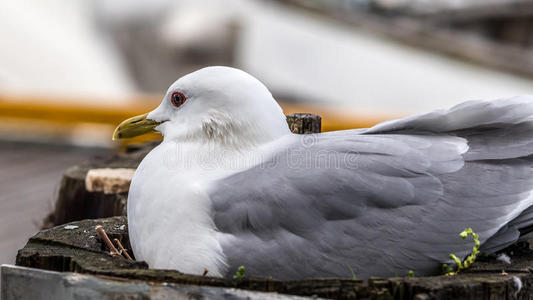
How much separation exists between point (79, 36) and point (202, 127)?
6632 millimetres

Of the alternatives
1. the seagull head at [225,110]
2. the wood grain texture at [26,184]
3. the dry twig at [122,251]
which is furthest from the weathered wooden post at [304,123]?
the wood grain texture at [26,184]

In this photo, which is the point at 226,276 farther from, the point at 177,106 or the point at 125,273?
the point at 177,106

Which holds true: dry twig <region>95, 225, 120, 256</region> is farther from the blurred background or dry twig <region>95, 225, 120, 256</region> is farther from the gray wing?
the blurred background

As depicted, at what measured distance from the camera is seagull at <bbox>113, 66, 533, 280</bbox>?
1617 millimetres

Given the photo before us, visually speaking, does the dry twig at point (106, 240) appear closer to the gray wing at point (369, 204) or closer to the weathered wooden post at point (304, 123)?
the gray wing at point (369, 204)

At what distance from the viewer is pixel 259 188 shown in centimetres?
165

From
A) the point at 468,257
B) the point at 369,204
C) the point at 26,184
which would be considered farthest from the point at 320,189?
the point at 26,184

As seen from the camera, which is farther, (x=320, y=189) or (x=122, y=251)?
(x=122, y=251)

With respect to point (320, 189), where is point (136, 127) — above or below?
above

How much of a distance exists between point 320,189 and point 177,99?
1.53 ft

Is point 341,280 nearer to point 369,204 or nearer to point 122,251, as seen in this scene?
point 369,204

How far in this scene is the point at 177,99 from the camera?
6.20 ft

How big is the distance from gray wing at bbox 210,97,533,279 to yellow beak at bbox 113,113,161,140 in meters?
0.38

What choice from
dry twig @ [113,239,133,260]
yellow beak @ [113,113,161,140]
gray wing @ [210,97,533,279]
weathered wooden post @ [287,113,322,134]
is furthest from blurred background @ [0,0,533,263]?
gray wing @ [210,97,533,279]
